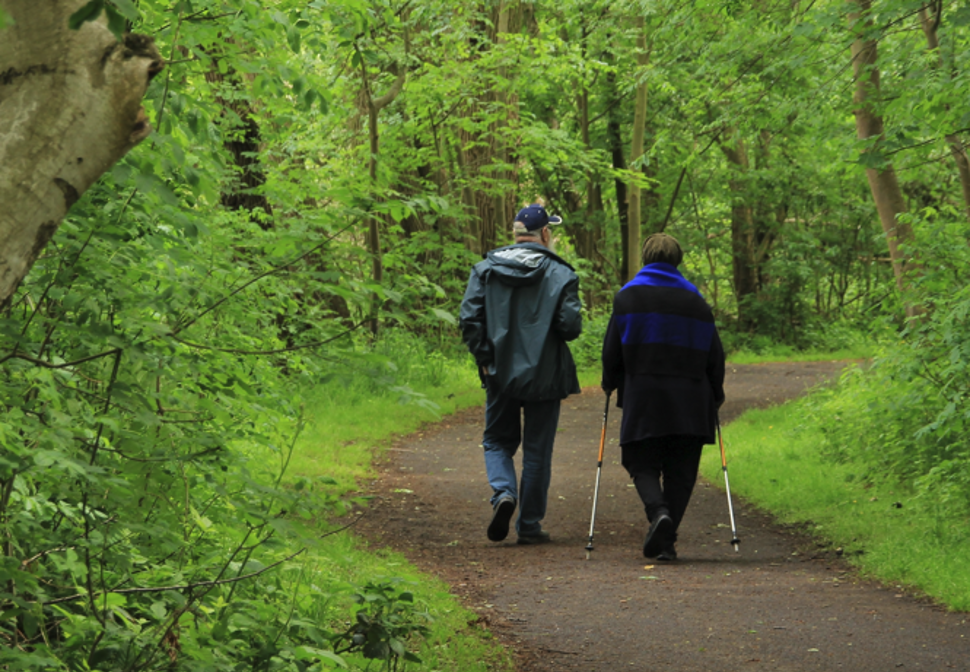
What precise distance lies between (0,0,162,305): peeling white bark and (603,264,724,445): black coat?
17.0ft

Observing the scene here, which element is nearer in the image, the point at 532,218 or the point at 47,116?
the point at 47,116

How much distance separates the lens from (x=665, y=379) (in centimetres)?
705

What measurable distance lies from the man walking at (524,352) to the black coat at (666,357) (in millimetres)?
383

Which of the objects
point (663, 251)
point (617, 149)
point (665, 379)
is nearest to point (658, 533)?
point (665, 379)

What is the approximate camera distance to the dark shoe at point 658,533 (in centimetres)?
671

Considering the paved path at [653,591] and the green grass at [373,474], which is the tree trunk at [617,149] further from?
the paved path at [653,591]

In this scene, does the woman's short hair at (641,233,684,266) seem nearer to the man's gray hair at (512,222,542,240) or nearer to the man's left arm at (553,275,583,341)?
the man's left arm at (553,275,583,341)

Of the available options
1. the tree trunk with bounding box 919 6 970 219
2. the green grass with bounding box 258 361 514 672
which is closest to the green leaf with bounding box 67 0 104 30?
the green grass with bounding box 258 361 514 672

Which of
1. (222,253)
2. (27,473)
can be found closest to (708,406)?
(222,253)

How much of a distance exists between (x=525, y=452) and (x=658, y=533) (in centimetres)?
115

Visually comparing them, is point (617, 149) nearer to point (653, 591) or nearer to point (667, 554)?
point (667, 554)

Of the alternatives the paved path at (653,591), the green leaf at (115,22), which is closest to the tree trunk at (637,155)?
the paved path at (653,591)

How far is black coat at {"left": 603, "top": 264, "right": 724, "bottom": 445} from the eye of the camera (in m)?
6.98

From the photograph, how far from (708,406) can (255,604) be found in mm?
4538
